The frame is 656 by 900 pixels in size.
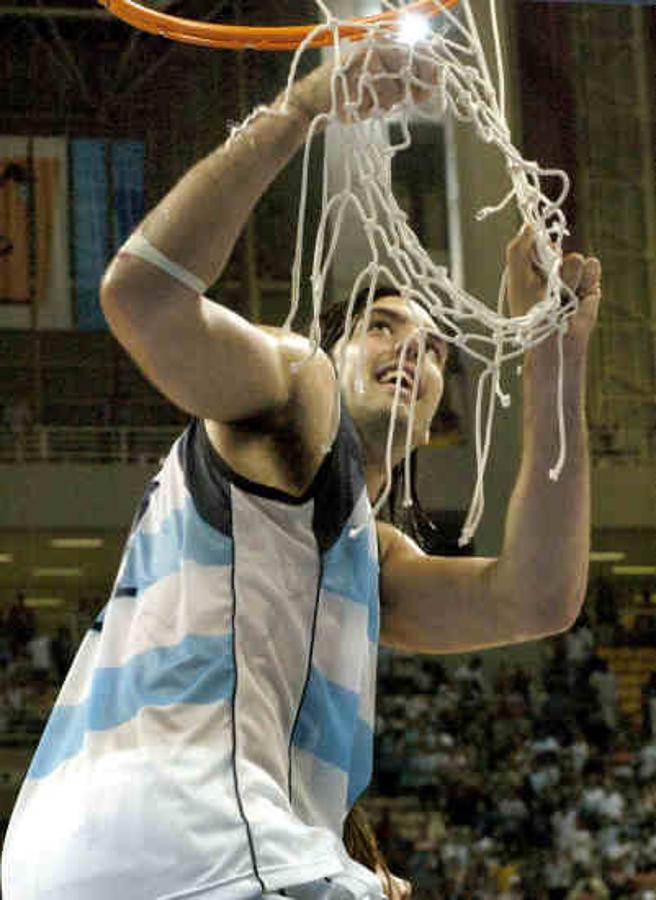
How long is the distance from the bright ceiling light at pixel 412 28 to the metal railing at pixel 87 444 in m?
5.41

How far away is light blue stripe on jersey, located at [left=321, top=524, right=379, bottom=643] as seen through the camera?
5.78 ft

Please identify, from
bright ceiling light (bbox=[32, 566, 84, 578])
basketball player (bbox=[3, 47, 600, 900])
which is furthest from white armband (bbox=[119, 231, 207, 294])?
bright ceiling light (bbox=[32, 566, 84, 578])

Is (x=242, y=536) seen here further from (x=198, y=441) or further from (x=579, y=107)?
(x=579, y=107)

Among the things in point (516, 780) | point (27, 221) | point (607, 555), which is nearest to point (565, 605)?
point (27, 221)

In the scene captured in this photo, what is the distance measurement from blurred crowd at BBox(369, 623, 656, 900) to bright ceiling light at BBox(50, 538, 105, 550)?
163 cm

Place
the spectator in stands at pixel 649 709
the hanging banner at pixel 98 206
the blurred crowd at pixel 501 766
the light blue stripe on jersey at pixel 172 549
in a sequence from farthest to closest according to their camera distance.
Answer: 1. the spectator in stands at pixel 649 709
2. the blurred crowd at pixel 501 766
3. the hanging banner at pixel 98 206
4. the light blue stripe on jersey at pixel 172 549

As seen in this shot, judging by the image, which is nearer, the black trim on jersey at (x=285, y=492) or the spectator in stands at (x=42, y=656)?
the black trim on jersey at (x=285, y=492)

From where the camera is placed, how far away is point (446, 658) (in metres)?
8.80

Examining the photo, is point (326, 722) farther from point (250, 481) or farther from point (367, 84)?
point (367, 84)

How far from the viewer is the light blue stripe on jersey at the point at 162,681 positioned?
1.66 meters

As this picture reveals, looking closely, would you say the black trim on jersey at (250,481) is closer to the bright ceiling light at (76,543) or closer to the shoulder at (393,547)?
the shoulder at (393,547)

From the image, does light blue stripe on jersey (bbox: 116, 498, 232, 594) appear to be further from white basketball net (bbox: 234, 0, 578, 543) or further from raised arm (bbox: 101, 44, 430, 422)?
white basketball net (bbox: 234, 0, 578, 543)

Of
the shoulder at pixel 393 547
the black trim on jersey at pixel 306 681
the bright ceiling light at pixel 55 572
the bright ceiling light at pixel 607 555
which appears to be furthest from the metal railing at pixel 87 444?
the black trim on jersey at pixel 306 681

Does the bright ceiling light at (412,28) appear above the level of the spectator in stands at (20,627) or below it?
above
